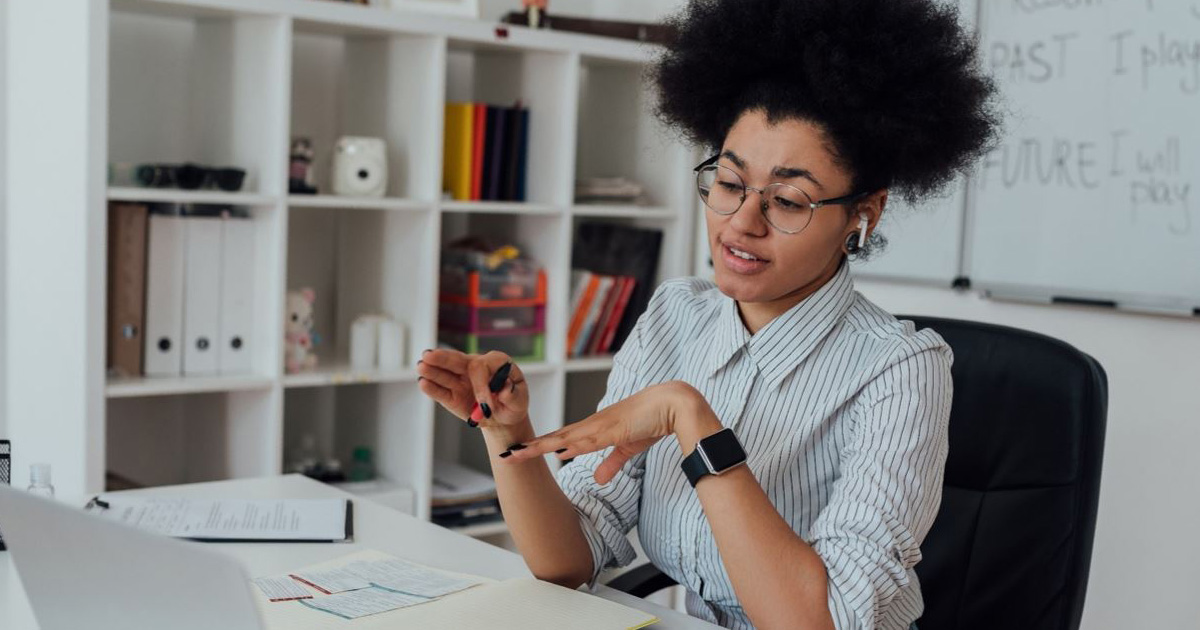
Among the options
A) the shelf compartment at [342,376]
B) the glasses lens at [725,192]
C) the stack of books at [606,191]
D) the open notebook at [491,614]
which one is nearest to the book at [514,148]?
the stack of books at [606,191]

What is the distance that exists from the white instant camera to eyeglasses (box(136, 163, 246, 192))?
247mm

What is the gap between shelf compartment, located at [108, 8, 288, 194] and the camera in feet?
8.27

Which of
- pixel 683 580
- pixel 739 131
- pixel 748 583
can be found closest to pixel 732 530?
pixel 748 583

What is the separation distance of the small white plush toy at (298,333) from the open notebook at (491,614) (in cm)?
143

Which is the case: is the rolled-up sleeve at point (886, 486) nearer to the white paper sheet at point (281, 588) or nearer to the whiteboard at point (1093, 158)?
the white paper sheet at point (281, 588)

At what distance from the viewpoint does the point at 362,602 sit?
1.25 m

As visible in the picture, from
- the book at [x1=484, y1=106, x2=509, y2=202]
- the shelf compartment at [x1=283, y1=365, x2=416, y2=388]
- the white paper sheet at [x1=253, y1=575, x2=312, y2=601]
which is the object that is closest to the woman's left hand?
the white paper sheet at [x1=253, y1=575, x2=312, y2=601]

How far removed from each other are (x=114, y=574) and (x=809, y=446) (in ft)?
2.79

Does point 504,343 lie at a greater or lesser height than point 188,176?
lesser

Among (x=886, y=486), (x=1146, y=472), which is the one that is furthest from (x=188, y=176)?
(x=1146, y=472)

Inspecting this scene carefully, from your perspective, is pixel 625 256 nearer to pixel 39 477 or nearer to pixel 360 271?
pixel 360 271

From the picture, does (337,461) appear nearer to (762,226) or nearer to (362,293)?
(362,293)

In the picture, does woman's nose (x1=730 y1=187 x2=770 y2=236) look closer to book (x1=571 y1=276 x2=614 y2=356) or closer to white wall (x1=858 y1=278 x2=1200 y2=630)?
white wall (x1=858 y1=278 x2=1200 y2=630)

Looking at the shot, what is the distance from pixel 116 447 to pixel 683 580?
5.81 ft
